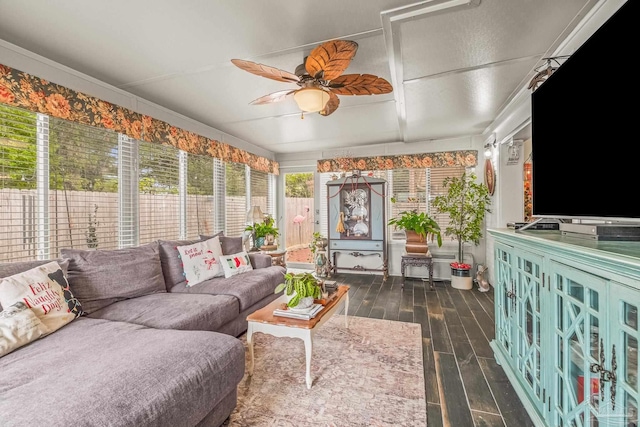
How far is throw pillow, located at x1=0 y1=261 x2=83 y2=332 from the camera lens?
5.39 ft

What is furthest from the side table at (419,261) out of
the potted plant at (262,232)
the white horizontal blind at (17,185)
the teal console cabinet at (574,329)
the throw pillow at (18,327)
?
the white horizontal blind at (17,185)

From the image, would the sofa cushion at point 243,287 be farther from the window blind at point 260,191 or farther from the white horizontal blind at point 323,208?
the white horizontal blind at point 323,208

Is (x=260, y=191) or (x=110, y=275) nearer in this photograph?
(x=110, y=275)

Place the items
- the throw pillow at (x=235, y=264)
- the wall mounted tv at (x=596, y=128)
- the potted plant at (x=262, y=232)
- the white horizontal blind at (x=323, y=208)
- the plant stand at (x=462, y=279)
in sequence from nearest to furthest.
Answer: the wall mounted tv at (x=596, y=128)
the throw pillow at (x=235, y=264)
the plant stand at (x=462, y=279)
the potted plant at (x=262, y=232)
the white horizontal blind at (x=323, y=208)

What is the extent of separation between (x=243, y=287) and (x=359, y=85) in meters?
2.09

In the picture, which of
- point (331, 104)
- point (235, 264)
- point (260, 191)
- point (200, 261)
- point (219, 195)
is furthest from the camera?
point (260, 191)

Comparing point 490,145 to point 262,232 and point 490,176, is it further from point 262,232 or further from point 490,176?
point 262,232

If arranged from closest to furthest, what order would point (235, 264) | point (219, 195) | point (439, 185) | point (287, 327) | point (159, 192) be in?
1. point (287, 327)
2. point (235, 264)
3. point (159, 192)
4. point (219, 195)
5. point (439, 185)

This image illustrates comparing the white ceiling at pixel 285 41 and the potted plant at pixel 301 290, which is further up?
the white ceiling at pixel 285 41

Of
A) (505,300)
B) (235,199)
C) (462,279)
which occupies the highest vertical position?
(235,199)

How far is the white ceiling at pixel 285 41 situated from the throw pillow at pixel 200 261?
1628mm

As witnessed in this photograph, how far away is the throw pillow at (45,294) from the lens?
5.39 ft

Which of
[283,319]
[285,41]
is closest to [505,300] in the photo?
[283,319]

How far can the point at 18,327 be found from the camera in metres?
1.52
